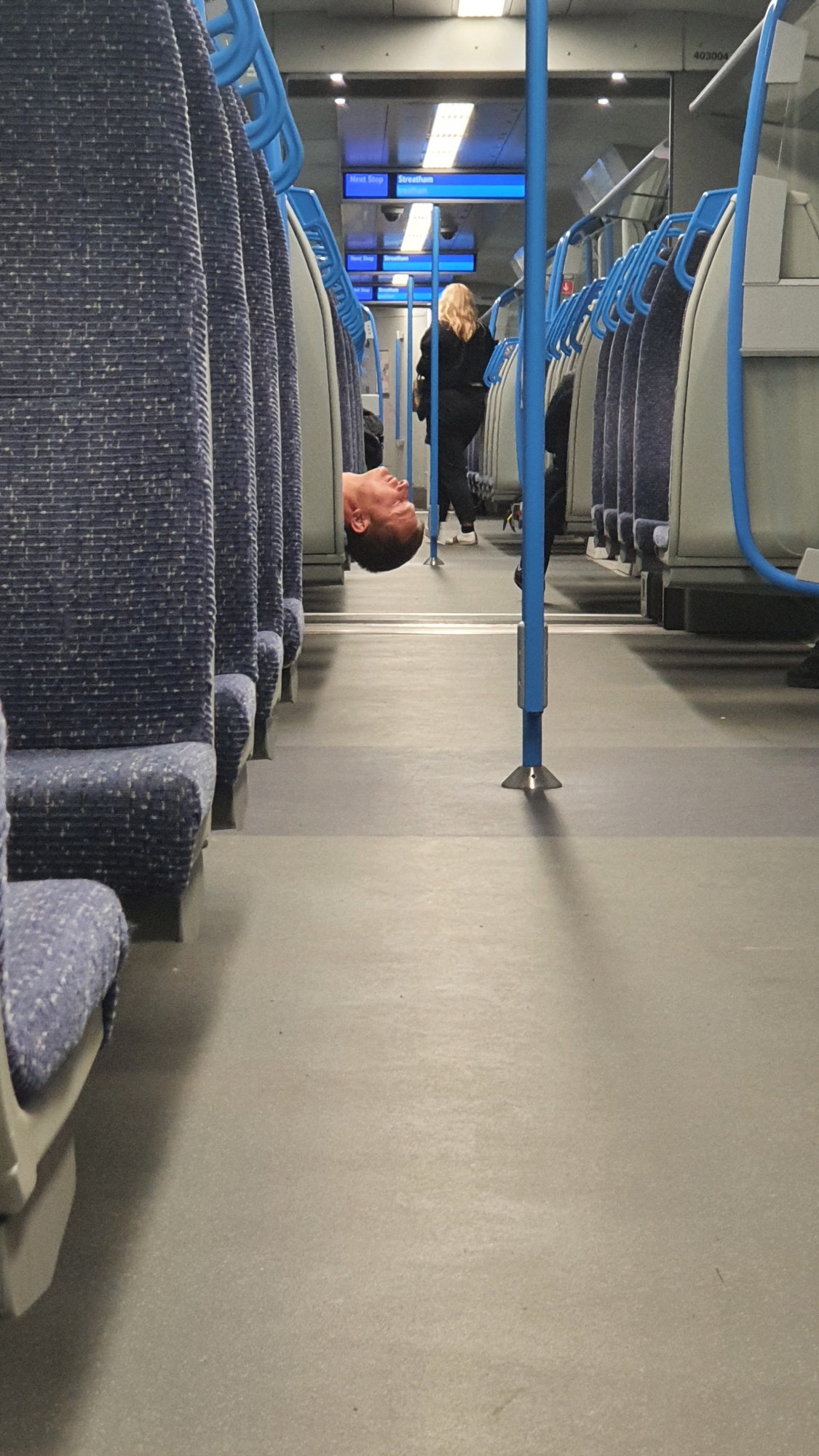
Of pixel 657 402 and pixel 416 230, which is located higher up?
pixel 416 230

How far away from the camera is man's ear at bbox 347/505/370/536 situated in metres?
4.31

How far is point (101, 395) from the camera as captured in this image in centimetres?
158

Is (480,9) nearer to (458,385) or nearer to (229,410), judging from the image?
(458,385)

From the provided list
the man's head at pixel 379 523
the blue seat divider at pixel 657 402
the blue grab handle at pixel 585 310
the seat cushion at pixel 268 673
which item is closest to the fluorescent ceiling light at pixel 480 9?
the blue grab handle at pixel 585 310

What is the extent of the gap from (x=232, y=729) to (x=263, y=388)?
31.5 inches

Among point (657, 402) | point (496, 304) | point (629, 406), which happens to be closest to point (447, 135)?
point (496, 304)

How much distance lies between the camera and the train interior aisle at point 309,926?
107 cm

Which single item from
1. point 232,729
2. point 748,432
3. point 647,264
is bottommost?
point 232,729

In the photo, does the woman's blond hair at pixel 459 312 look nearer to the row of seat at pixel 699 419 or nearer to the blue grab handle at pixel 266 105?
the row of seat at pixel 699 419

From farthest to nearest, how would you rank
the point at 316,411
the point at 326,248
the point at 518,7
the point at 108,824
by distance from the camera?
the point at 518,7
the point at 326,248
the point at 316,411
the point at 108,824

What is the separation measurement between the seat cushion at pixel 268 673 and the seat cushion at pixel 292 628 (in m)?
0.44

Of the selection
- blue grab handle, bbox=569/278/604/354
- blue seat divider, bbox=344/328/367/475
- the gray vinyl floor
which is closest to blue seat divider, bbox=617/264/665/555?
blue seat divider, bbox=344/328/367/475

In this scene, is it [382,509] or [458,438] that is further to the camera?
[458,438]

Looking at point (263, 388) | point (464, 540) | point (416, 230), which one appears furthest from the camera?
point (416, 230)
